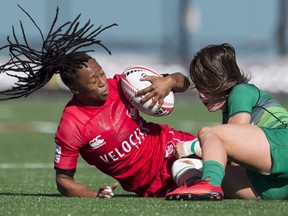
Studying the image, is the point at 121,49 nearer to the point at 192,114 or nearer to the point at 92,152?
the point at 192,114

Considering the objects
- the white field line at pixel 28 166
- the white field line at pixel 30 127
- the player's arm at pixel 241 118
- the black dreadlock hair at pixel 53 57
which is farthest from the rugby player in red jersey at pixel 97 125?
the white field line at pixel 30 127

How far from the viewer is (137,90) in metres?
7.87

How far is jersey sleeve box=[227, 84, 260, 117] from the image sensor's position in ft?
24.0

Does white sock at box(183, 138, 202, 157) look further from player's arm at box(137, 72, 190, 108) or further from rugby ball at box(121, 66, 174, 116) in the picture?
player's arm at box(137, 72, 190, 108)

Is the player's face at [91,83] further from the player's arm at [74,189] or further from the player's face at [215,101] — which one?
the player's face at [215,101]

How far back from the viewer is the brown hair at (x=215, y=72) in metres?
7.53

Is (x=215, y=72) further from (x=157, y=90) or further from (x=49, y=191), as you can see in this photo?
(x=49, y=191)

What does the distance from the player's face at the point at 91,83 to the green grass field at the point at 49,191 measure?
79 cm

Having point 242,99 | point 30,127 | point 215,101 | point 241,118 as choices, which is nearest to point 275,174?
point 241,118

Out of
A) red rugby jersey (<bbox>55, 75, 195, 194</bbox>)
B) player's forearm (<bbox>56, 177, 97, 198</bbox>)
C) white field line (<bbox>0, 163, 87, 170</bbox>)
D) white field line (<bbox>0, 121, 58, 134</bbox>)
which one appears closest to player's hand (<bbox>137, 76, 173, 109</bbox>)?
red rugby jersey (<bbox>55, 75, 195, 194</bbox>)

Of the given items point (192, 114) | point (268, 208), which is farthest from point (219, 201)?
point (192, 114)

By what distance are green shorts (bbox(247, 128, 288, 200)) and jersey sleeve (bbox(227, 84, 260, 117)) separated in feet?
0.69

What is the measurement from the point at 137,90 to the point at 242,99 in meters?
0.91

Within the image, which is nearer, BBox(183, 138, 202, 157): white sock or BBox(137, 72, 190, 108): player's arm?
BBox(137, 72, 190, 108): player's arm
